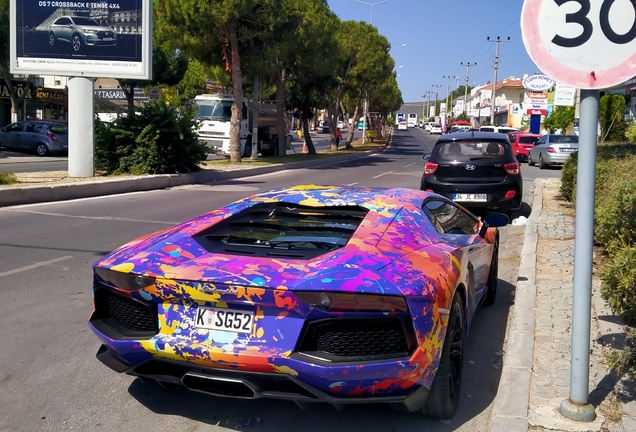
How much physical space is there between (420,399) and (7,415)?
8.12 feet

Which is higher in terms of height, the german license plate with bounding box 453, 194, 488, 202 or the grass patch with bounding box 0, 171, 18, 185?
the german license plate with bounding box 453, 194, 488, 202

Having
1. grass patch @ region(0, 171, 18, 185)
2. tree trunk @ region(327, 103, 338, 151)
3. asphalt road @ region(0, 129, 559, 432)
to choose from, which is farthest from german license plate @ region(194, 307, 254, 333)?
tree trunk @ region(327, 103, 338, 151)

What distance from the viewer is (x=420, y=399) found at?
144 inches

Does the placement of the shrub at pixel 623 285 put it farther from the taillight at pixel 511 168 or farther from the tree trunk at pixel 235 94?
the tree trunk at pixel 235 94

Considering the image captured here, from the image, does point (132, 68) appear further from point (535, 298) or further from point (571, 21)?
point (571, 21)

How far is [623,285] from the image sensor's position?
3.97 meters

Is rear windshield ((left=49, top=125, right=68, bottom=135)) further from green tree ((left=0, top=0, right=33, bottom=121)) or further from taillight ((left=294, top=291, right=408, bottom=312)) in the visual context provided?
taillight ((left=294, top=291, right=408, bottom=312))

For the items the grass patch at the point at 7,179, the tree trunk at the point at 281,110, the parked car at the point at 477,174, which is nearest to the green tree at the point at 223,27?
the tree trunk at the point at 281,110

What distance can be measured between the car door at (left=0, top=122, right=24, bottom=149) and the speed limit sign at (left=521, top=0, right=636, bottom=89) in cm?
3230

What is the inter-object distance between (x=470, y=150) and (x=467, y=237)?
735 cm

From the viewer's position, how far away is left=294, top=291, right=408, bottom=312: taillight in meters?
3.41

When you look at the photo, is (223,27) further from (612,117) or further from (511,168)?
(612,117)

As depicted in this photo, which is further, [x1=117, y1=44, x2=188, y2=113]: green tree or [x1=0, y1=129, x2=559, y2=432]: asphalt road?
[x1=117, y1=44, x2=188, y2=113]: green tree

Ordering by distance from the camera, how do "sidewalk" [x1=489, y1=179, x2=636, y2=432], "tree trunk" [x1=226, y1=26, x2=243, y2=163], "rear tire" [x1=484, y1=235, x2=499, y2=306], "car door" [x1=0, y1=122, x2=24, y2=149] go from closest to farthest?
"sidewalk" [x1=489, y1=179, x2=636, y2=432] → "rear tire" [x1=484, y1=235, x2=499, y2=306] → "tree trunk" [x1=226, y1=26, x2=243, y2=163] → "car door" [x1=0, y1=122, x2=24, y2=149]
